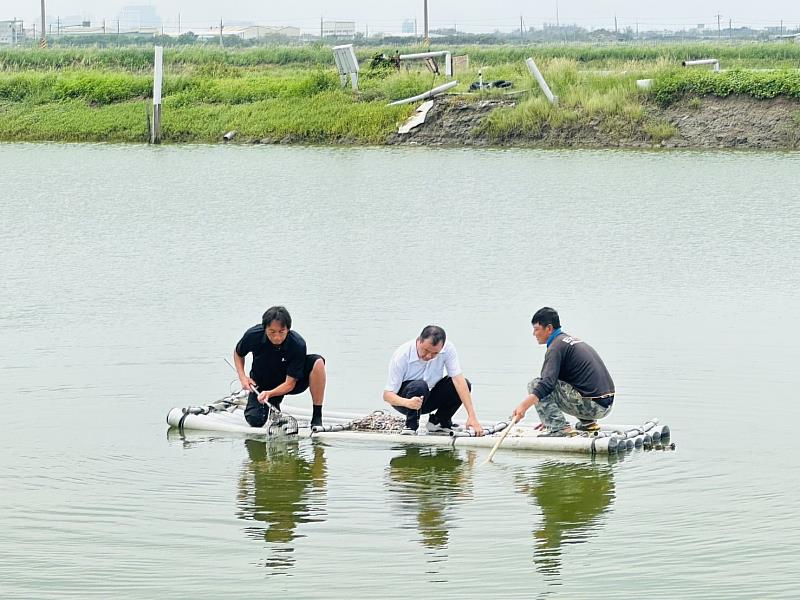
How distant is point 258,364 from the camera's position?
433 inches

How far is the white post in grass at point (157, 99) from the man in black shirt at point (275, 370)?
2949cm

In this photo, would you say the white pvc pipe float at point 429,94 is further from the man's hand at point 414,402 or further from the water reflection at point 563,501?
the water reflection at point 563,501

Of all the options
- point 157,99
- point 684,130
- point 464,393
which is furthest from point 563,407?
point 157,99

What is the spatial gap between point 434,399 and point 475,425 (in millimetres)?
398

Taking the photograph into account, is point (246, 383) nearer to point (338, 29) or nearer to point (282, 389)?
point (282, 389)

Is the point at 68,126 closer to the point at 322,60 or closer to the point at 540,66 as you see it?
the point at 540,66

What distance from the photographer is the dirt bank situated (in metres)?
36.5

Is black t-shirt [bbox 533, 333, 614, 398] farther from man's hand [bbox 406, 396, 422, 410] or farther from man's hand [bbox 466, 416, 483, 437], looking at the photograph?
man's hand [bbox 406, 396, 422, 410]

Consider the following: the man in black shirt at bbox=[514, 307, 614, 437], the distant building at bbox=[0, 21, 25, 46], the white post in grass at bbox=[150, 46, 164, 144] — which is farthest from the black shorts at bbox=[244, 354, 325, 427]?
the distant building at bbox=[0, 21, 25, 46]

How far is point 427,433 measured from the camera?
10.9 metres

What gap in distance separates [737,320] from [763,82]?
2302 centimetres

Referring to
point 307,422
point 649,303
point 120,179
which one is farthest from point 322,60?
point 307,422

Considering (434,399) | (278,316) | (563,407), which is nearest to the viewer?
(278,316)

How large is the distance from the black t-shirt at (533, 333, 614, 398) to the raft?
0.37m
